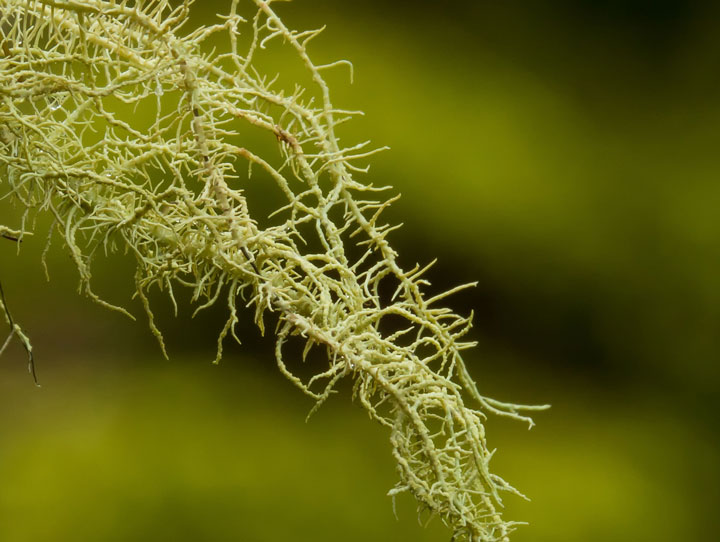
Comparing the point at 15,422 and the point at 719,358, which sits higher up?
the point at 719,358

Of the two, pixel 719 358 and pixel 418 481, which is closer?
pixel 418 481

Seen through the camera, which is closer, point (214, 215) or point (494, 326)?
point (214, 215)

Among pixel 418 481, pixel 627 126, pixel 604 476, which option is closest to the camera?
pixel 418 481

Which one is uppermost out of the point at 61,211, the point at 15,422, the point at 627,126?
the point at 627,126

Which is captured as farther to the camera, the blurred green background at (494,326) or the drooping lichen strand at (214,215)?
the blurred green background at (494,326)

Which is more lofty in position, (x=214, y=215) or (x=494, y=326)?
(x=214, y=215)

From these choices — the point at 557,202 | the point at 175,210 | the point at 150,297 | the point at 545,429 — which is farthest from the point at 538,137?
the point at 175,210

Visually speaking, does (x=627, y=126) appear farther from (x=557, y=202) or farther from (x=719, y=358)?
(x=719, y=358)

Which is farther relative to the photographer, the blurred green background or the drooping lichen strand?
the blurred green background
